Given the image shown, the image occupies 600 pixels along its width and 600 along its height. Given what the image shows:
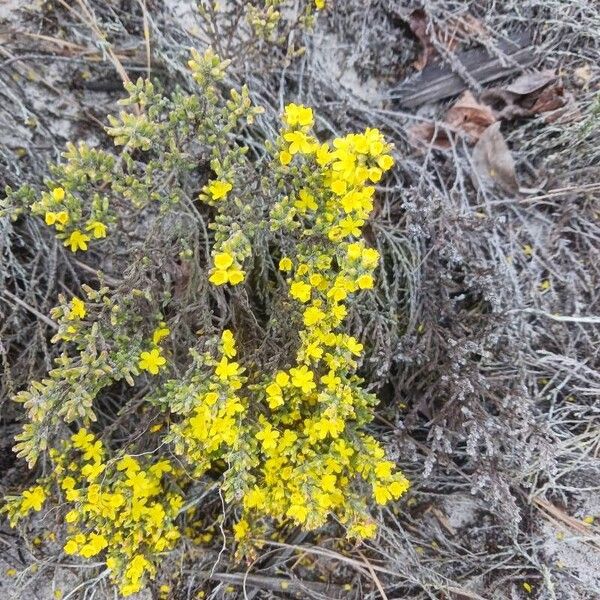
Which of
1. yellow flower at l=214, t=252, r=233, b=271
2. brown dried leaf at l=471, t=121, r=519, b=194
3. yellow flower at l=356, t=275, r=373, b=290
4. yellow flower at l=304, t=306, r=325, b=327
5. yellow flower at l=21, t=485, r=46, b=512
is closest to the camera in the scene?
yellow flower at l=214, t=252, r=233, b=271

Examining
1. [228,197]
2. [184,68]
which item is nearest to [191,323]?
[228,197]

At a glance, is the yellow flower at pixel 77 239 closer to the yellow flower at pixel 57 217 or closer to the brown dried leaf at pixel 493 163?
the yellow flower at pixel 57 217

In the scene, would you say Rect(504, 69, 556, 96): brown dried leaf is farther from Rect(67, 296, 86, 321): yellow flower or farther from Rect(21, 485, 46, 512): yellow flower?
Rect(21, 485, 46, 512): yellow flower

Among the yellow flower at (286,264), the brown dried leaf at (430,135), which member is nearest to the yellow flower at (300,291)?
the yellow flower at (286,264)

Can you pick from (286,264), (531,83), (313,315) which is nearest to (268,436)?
(313,315)

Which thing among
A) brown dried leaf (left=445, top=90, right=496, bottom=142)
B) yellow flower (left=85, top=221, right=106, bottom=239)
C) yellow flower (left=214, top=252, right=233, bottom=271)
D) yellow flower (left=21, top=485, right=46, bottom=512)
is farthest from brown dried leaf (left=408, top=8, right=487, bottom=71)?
yellow flower (left=21, top=485, right=46, bottom=512)
